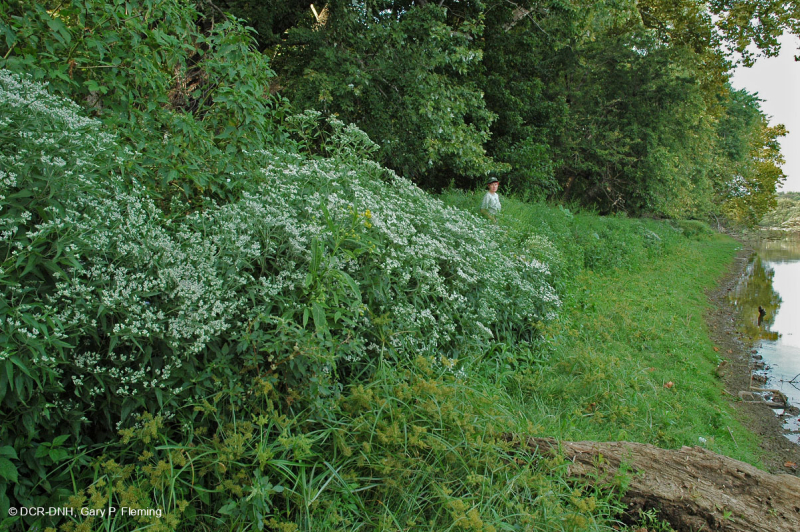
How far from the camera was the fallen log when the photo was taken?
9.02 ft

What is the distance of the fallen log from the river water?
3.02 metres

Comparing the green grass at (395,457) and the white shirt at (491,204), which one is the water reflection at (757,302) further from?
the green grass at (395,457)

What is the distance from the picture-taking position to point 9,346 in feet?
6.53

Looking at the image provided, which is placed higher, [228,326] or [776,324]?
[228,326]

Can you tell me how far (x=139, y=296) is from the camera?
254cm

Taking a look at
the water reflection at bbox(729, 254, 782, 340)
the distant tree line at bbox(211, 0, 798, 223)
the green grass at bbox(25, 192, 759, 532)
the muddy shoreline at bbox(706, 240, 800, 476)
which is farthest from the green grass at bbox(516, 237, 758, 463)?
the distant tree line at bbox(211, 0, 798, 223)

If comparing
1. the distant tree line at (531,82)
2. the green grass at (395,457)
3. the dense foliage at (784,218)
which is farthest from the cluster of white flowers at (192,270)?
the dense foliage at (784,218)

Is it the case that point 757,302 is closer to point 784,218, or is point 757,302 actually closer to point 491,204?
point 491,204

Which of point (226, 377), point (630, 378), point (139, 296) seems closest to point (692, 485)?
Result: point (630, 378)

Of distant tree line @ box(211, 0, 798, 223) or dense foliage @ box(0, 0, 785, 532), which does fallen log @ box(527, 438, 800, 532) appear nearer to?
dense foliage @ box(0, 0, 785, 532)

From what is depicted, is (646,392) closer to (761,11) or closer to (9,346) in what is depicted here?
(9,346)

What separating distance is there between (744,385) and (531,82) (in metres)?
11.7

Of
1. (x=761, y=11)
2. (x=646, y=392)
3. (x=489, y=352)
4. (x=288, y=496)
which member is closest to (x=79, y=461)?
(x=288, y=496)

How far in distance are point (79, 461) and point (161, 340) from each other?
2.17ft
